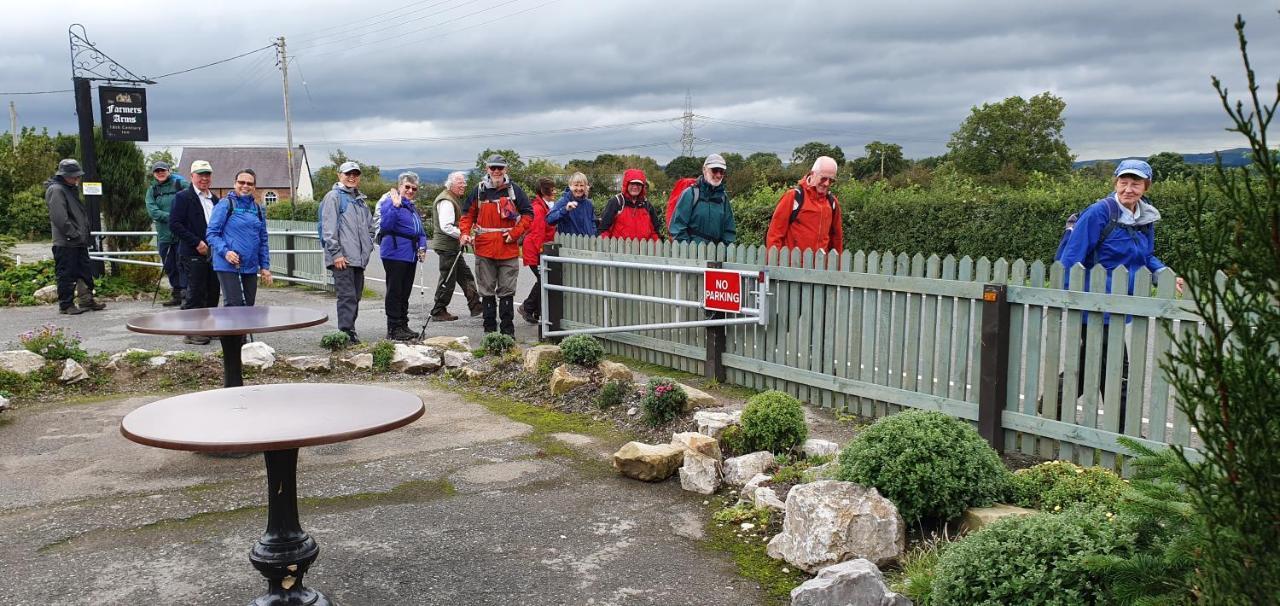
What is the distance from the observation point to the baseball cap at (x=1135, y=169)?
5.68 m

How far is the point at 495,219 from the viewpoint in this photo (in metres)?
10.4

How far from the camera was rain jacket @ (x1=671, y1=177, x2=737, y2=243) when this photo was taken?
29.5 feet

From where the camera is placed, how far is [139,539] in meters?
4.73

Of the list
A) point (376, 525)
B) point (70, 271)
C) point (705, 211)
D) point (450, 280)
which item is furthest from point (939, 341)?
point (70, 271)

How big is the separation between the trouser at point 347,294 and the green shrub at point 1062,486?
23.6 feet

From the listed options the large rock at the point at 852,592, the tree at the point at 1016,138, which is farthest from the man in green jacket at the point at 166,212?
the tree at the point at 1016,138

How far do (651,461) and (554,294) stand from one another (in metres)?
5.10

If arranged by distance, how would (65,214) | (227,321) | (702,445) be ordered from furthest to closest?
(65,214)
(227,321)
(702,445)

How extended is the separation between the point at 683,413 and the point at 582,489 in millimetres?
1386

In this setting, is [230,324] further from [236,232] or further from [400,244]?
[400,244]

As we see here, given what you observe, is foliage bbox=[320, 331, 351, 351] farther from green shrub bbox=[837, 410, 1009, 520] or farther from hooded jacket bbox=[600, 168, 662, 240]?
green shrub bbox=[837, 410, 1009, 520]

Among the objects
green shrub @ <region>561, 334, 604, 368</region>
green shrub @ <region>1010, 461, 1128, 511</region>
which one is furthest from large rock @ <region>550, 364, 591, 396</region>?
green shrub @ <region>1010, 461, 1128, 511</region>

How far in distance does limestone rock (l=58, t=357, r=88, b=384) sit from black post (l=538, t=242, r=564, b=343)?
441 centimetres

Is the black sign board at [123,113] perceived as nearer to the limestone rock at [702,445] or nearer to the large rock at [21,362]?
the large rock at [21,362]
